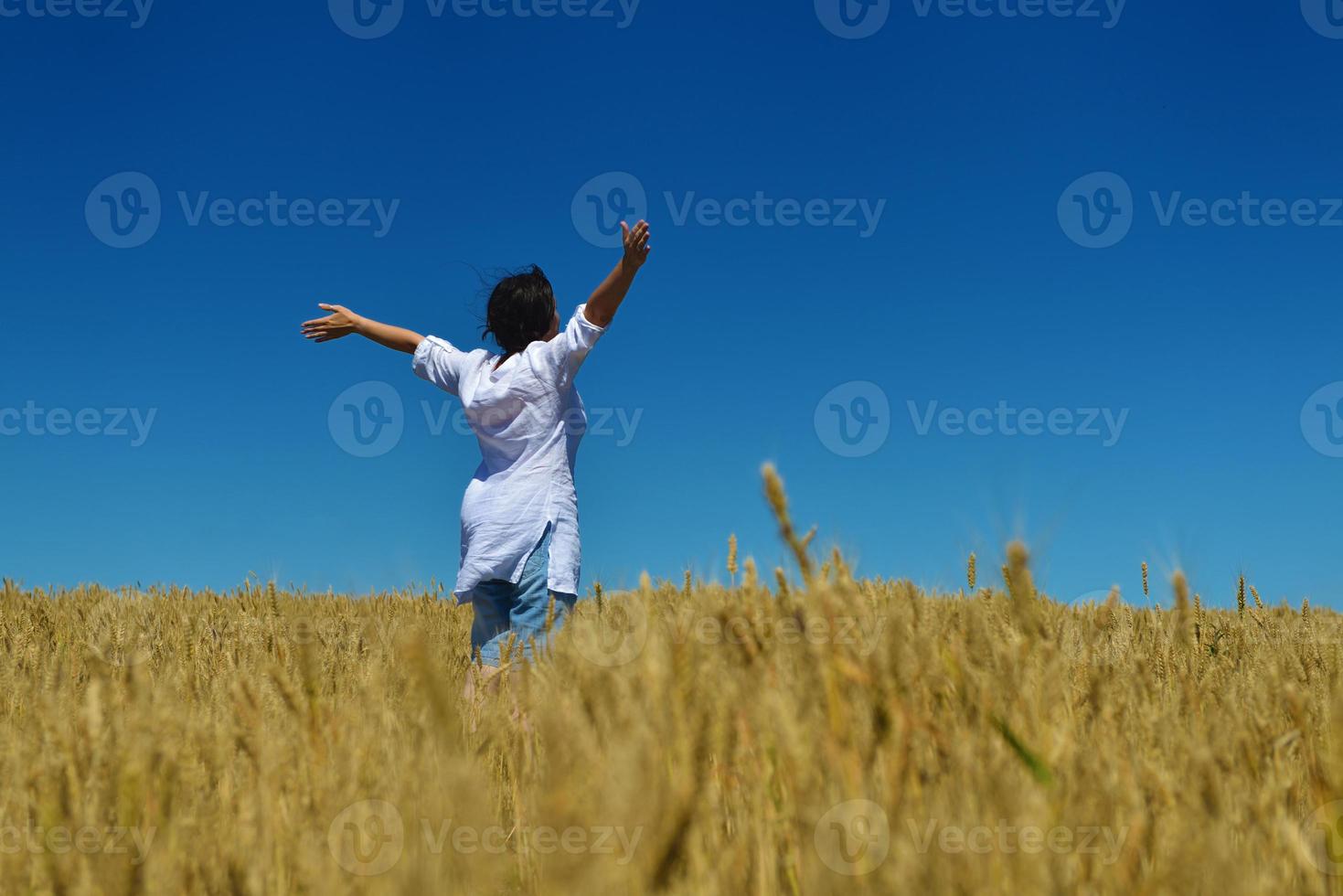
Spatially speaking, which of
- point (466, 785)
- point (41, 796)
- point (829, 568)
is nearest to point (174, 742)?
point (41, 796)

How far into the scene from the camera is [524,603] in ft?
14.3

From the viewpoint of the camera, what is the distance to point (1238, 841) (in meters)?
1.86

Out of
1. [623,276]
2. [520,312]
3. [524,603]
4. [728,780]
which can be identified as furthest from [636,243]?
[728,780]

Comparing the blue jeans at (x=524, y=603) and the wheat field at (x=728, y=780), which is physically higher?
the blue jeans at (x=524, y=603)

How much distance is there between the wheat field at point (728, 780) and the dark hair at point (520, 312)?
2.36m

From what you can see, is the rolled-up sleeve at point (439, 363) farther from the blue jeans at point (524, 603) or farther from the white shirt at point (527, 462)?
the blue jeans at point (524, 603)

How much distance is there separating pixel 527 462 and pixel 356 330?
1.56 meters

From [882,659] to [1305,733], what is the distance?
1174mm

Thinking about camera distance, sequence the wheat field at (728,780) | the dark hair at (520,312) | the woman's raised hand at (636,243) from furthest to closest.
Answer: the dark hair at (520,312) < the woman's raised hand at (636,243) < the wheat field at (728,780)

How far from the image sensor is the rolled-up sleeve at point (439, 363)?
191 inches

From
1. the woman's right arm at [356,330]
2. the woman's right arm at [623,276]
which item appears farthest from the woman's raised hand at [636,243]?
the woman's right arm at [356,330]

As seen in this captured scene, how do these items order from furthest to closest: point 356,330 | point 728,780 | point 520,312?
point 356,330
point 520,312
point 728,780

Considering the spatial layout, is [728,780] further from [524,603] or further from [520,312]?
[520,312]

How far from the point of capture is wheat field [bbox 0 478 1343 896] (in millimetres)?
1356
